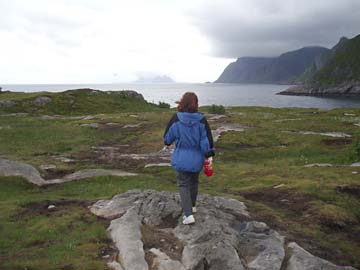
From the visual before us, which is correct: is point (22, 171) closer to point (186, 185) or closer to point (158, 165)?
point (158, 165)

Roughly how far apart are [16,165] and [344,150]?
2532 centimetres

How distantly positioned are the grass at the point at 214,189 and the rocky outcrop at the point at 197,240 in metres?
0.84

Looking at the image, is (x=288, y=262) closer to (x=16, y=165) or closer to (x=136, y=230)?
(x=136, y=230)

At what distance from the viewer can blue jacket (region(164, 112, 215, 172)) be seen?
1351 cm

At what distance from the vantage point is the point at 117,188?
74.4 feet

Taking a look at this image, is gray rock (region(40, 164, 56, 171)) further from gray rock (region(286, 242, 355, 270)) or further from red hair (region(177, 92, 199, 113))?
gray rock (region(286, 242, 355, 270))

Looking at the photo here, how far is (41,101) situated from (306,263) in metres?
75.4

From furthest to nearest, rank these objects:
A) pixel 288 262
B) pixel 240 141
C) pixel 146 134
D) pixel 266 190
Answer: pixel 146 134 < pixel 240 141 < pixel 266 190 < pixel 288 262

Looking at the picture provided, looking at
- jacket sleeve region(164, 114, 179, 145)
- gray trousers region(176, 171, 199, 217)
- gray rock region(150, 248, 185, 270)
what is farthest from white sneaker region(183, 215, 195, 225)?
jacket sleeve region(164, 114, 179, 145)

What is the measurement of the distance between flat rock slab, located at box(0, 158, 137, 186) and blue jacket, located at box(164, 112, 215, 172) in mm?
13608

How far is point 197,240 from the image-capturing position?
42.6ft

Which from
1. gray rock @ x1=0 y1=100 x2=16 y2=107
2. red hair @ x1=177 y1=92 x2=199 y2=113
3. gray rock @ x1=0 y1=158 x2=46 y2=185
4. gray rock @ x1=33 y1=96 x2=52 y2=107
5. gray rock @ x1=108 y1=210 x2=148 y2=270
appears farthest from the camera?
gray rock @ x1=33 y1=96 x2=52 y2=107

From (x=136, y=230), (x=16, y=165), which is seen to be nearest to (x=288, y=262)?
(x=136, y=230)

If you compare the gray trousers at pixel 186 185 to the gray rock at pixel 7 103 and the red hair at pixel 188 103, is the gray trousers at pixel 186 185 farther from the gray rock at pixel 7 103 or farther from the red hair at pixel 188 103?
the gray rock at pixel 7 103
